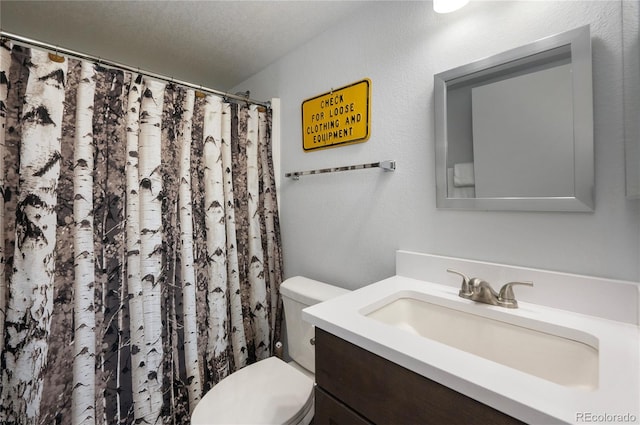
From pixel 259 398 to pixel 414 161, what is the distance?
1.17 metres

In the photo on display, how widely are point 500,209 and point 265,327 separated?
142cm

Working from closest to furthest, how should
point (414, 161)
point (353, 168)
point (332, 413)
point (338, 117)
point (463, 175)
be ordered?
point (332, 413)
point (463, 175)
point (414, 161)
point (353, 168)
point (338, 117)

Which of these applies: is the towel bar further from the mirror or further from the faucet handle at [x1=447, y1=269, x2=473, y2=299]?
the faucet handle at [x1=447, y1=269, x2=473, y2=299]

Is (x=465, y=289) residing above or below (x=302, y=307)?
above


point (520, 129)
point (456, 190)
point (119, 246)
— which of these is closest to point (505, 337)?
point (456, 190)

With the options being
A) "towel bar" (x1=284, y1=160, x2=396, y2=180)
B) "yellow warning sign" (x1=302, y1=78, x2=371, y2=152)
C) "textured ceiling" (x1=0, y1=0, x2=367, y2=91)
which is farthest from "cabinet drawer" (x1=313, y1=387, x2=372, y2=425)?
"textured ceiling" (x1=0, y1=0, x2=367, y2=91)

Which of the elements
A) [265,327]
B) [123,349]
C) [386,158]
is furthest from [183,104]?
[265,327]

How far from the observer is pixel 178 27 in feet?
4.71

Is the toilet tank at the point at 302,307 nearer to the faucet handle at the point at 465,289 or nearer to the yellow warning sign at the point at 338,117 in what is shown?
the faucet handle at the point at 465,289

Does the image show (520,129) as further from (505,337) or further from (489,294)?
(505,337)

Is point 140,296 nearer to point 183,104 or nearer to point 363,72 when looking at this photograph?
point 183,104

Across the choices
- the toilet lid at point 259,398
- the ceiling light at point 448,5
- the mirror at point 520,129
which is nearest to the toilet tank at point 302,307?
the toilet lid at point 259,398

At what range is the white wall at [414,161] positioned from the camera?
752 mm
